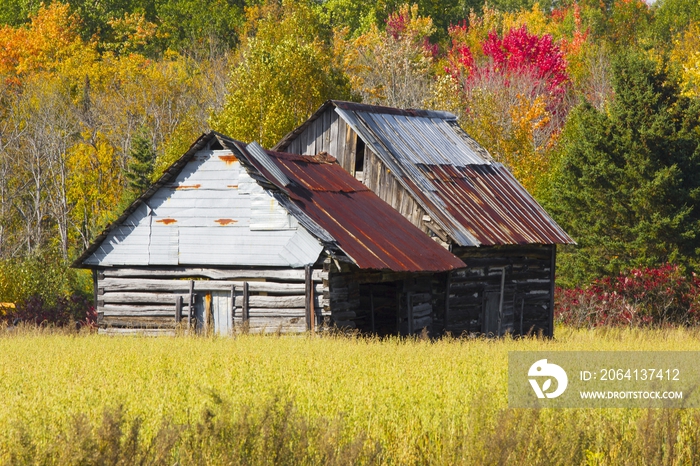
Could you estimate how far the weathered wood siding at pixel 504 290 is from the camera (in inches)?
853

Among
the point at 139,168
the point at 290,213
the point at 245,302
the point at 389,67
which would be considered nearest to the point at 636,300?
the point at 245,302

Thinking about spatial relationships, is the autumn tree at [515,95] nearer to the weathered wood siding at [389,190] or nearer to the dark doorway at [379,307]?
the weathered wood siding at [389,190]

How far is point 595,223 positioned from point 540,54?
19080mm

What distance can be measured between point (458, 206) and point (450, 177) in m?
1.49

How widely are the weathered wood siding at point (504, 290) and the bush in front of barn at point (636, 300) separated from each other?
4.27 m

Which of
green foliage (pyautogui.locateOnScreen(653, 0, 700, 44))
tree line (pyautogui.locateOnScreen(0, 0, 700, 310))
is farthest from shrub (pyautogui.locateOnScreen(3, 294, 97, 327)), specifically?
green foliage (pyautogui.locateOnScreen(653, 0, 700, 44))

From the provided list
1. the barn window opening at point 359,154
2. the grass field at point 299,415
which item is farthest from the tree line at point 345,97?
the grass field at point 299,415

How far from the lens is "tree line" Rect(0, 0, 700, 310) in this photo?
32.3 metres

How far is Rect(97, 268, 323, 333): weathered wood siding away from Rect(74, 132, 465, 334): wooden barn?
0.08 feet

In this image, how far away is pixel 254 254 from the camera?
1909 centimetres

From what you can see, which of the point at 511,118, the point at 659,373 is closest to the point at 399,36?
the point at 511,118

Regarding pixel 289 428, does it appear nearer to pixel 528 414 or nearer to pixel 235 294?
pixel 528 414

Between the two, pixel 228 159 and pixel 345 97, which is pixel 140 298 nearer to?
pixel 228 159

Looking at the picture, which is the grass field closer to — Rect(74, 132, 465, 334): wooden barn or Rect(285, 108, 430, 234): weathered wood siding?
Rect(74, 132, 465, 334): wooden barn
